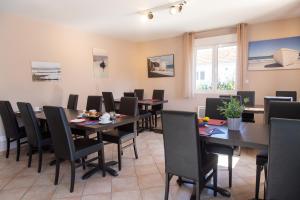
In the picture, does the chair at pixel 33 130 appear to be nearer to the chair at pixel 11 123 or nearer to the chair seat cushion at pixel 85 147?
the chair at pixel 11 123

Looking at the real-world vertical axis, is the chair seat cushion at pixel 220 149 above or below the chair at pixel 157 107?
below

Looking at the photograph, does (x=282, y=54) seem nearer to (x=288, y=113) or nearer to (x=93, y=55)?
(x=288, y=113)

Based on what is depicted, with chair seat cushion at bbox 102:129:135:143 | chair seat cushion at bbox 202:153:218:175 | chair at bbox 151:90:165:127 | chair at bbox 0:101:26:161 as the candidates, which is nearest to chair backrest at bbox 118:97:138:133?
chair seat cushion at bbox 102:129:135:143

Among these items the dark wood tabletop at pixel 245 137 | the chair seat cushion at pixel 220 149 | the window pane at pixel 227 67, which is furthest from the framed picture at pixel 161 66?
the dark wood tabletop at pixel 245 137

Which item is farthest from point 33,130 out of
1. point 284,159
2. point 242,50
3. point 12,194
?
point 242,50

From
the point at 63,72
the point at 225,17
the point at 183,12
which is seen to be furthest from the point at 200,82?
the point at 63,72

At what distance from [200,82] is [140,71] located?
2154 millimetres

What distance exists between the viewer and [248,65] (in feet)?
16.6

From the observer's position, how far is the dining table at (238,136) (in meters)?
1.67

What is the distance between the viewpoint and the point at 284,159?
4.50 feet

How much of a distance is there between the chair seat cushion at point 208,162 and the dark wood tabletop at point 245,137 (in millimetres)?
262

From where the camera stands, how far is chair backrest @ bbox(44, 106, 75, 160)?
2291 mm

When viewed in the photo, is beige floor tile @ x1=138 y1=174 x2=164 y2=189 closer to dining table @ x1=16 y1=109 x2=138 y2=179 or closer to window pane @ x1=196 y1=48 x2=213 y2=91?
dining table @ x1=16 y1=109 x2=138 y2=179

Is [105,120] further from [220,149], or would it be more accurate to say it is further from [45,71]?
[45,71]
